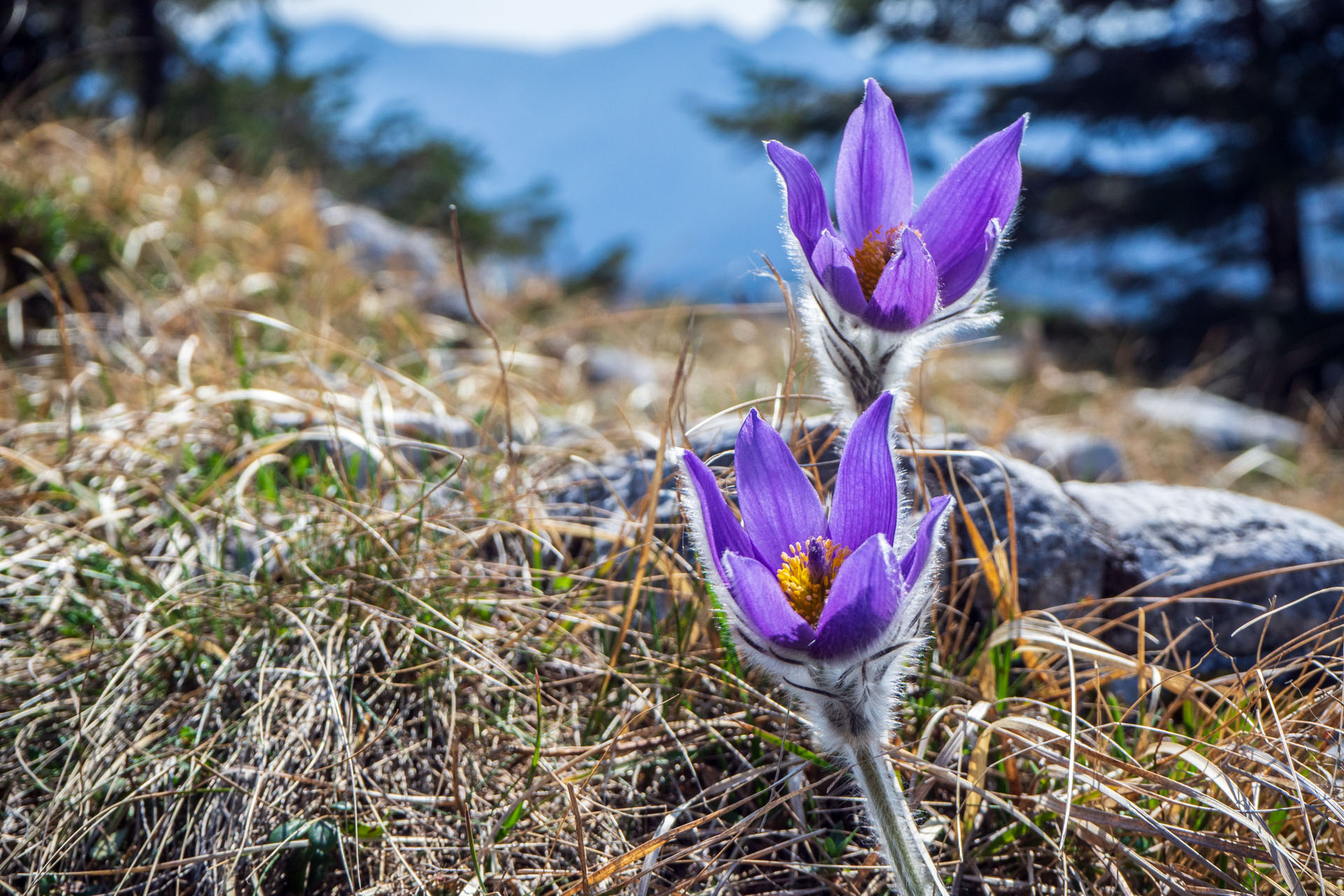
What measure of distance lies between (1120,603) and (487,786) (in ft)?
4.28

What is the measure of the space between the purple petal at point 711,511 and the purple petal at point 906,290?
1.11 ft

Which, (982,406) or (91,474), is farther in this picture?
(982,406)

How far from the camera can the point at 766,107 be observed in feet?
36.0

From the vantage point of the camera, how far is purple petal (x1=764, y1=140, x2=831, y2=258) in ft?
3.47

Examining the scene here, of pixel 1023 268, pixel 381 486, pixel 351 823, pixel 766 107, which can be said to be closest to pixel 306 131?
pixel 766 107

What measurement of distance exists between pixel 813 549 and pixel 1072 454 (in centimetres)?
274

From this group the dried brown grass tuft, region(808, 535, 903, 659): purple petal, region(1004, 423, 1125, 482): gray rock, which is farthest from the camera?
region(1004, 423, 1125, 482): gray rock

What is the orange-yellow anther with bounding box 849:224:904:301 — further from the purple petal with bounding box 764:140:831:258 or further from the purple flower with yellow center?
the purple flower with yellow center

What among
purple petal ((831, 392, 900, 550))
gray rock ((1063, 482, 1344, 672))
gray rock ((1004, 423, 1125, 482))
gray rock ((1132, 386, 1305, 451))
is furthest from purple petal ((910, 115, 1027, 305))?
gray rock ((1132, 386, 1305, 451))

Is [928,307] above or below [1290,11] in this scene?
below

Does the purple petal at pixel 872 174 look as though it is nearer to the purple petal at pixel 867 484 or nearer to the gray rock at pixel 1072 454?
the purple petal at pixel 867 484

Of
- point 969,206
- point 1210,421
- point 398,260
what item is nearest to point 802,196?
point 969,206

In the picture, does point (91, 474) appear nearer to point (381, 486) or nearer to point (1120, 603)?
point (381, 486)

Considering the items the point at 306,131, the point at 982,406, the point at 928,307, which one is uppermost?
the point at 306,131
